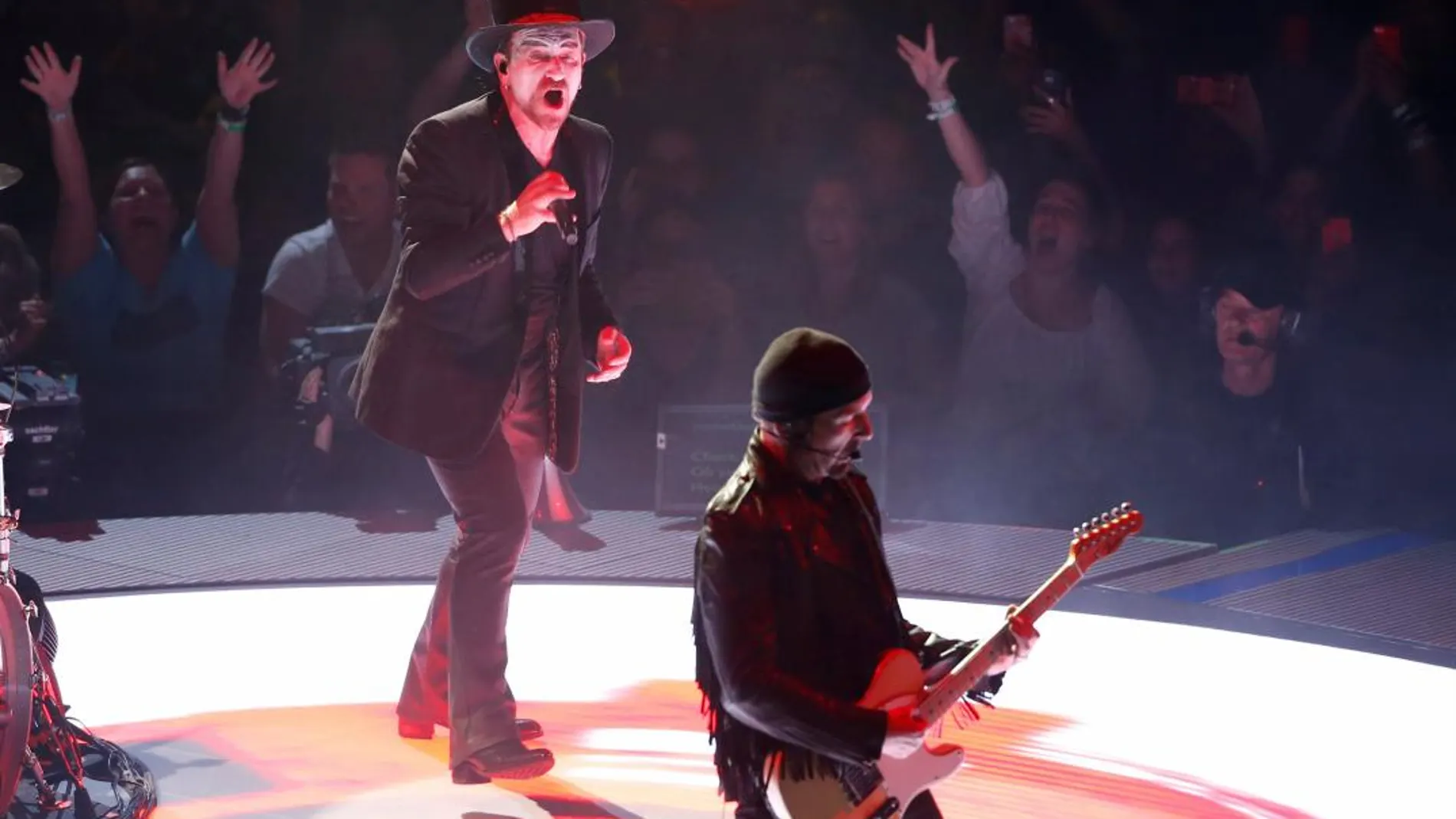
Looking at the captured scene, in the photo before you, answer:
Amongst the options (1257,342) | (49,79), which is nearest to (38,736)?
(49,79)

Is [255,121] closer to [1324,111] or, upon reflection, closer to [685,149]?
[685,149]

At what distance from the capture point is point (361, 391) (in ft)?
13.2

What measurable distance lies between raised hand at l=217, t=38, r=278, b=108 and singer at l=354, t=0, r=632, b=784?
13.3 feet

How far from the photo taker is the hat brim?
3867 mm

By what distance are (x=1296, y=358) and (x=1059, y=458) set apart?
3.72 ft

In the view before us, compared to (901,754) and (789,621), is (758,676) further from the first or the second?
(901,754)

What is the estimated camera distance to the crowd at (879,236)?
7328mm

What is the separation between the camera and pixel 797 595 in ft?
8.59

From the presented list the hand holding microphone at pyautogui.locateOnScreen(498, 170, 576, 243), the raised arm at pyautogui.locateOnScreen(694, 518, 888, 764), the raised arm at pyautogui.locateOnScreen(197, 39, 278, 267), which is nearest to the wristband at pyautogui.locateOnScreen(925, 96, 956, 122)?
the raised arm at pyautogui.locateOnScreen(197, 39, 278, 267)

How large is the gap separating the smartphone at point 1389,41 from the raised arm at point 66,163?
19.0 feet

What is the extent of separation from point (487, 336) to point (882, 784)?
171 cm

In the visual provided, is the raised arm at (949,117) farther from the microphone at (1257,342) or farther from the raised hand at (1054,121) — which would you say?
the microphone at (1257,342)

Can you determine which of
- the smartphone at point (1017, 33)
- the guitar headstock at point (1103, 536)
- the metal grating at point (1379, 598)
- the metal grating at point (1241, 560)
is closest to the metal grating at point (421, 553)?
the metal grating at point (1241, 560)

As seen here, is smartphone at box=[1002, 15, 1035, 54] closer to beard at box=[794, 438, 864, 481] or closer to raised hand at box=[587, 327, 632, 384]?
raised hand at box=[587, 327, 632, 384]
